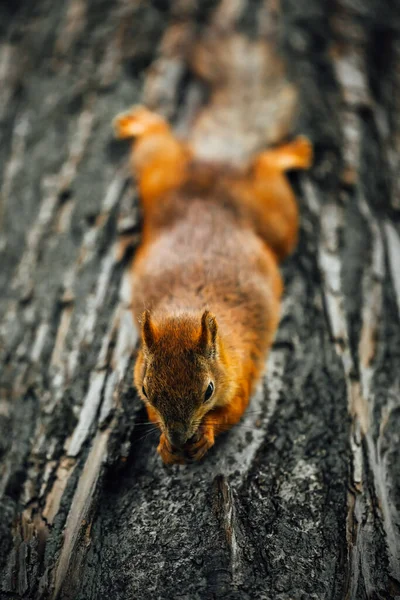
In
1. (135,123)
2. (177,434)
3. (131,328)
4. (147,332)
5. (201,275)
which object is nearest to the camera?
(177,434)

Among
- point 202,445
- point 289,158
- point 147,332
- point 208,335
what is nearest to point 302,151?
point 289,158

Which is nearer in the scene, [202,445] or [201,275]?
[202,445]

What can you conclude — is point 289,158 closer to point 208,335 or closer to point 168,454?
point 208,335

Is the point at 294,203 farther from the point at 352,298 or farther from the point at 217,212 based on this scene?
→ the point at 352,298

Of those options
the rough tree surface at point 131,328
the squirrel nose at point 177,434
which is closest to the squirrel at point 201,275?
the squirrel nose at point 177,434

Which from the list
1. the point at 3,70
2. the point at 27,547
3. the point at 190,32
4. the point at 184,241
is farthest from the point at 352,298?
the point at 3,70

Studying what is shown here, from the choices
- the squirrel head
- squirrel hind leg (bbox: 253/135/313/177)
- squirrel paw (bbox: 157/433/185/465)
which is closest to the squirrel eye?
the squirrel head

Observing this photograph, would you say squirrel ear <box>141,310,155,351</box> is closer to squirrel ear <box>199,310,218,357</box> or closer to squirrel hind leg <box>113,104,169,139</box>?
squirrel ear <box>199,310,218,357</box>
